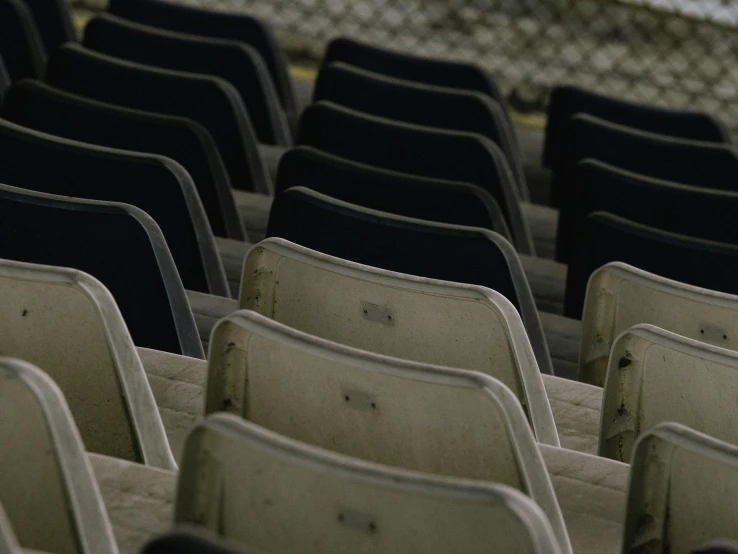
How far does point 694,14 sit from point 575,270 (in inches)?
115

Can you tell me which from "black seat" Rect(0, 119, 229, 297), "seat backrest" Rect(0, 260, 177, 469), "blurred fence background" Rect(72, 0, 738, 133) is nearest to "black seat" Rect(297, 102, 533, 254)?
"black seat" Rect(0, 119, 229, 297)

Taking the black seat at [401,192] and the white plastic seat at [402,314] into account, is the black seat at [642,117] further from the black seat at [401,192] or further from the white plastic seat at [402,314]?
the white plastic seat at [402,314]

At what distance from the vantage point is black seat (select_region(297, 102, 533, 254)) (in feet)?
8.10

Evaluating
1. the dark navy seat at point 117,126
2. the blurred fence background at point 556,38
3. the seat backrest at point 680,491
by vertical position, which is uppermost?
the seat backrest at point 680,491

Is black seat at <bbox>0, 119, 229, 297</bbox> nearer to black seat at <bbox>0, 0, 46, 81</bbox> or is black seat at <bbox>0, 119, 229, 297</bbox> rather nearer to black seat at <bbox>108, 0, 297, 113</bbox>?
black seat at <bbox>0, 0, 46, 81</bbox>

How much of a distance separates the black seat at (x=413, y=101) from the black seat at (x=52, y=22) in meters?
0.87

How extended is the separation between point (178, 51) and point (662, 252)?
1422mm

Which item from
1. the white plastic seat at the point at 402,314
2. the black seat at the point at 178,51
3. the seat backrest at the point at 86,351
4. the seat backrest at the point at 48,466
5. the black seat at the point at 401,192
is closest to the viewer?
the seat backrest at the point at 48,466

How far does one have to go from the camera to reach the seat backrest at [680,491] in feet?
3.57

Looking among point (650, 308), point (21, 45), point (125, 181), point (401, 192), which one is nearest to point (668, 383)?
point (650, 308)

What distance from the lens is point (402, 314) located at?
1.50 m

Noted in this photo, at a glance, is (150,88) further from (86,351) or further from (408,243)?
(86,351)

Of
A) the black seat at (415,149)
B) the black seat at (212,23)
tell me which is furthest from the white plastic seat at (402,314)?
the black seat at (212,23)

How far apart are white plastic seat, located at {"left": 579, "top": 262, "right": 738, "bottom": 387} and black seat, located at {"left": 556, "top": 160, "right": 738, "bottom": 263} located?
522 millimetres
